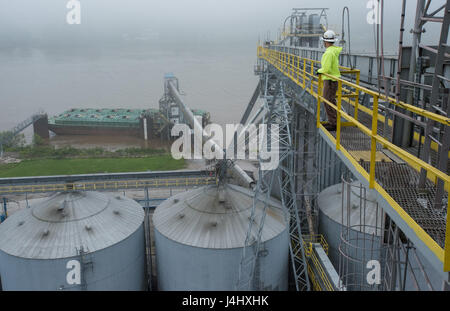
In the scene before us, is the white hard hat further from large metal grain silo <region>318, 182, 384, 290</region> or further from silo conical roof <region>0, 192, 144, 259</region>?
silo conical roof <region>0, 192, 144, 259</region>

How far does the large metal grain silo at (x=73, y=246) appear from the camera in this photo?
45.7ft

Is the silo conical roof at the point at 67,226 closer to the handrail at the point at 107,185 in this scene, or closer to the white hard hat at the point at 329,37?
the handrail at the point at 107,185

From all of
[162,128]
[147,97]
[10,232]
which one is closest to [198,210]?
[10,232]

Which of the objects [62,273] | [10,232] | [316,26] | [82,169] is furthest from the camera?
[82,169]

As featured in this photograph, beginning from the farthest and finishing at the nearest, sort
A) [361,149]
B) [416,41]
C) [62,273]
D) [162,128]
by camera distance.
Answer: [162,128]
[62,273]
[361,149]
[416,41]

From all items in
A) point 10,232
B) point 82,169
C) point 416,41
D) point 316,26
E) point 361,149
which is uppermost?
point 316,26

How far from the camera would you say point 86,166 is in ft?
Result: 131

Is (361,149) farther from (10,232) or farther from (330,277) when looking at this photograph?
(10,232)

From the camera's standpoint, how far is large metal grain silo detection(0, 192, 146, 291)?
13922mm

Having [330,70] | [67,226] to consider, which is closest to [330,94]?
[330,70]

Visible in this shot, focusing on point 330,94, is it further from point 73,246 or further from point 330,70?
point 73,246

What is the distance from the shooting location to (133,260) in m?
16.0

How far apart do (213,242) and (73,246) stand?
16.5 feet
